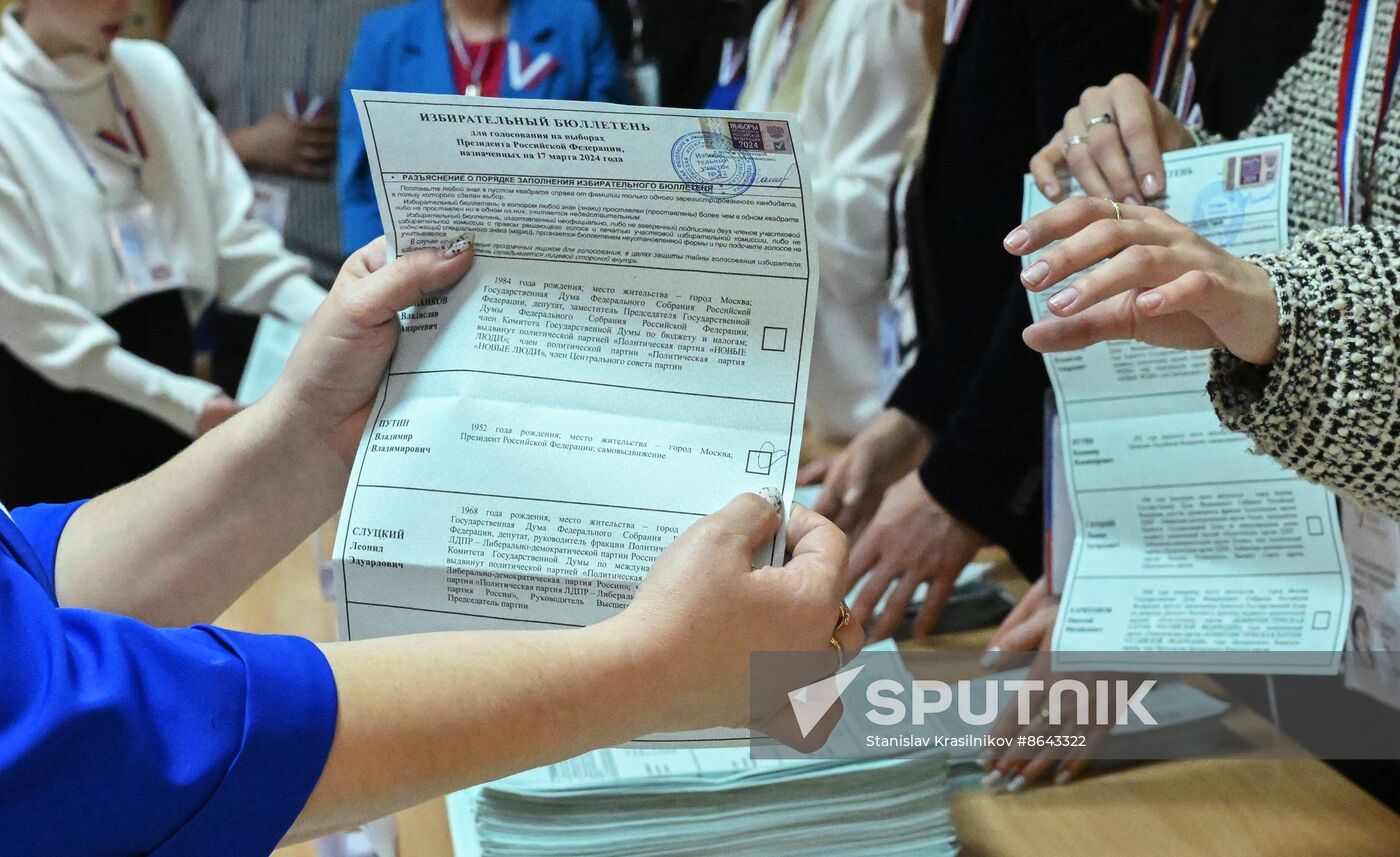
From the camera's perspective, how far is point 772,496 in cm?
69

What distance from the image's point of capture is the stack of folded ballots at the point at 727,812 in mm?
828

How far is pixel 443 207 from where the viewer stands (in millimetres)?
735

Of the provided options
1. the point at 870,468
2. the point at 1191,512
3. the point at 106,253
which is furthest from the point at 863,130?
the point at 106,253

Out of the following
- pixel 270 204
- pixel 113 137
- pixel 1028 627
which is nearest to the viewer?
pixel 1028 627

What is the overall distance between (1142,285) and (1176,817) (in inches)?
16.5

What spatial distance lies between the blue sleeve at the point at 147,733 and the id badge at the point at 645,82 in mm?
2090

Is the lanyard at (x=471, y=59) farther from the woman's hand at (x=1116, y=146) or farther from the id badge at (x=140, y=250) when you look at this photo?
the woman's hand at (x=1116, y=146)

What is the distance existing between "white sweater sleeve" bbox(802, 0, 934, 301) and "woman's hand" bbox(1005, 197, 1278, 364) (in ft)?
3.14

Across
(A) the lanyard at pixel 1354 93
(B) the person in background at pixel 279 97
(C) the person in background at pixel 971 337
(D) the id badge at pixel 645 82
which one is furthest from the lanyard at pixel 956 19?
(B) the person in background at pixel 279 97

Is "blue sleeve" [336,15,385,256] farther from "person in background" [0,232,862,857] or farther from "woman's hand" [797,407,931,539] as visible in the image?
"person in background" [0,232,862,857]

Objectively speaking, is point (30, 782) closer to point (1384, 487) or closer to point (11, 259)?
point (1384, 487)

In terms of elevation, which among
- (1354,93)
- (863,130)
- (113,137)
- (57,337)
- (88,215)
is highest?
(1354,93)

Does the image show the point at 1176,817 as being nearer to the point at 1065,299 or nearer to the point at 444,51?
the point at 1065,299

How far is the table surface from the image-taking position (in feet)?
2.88
